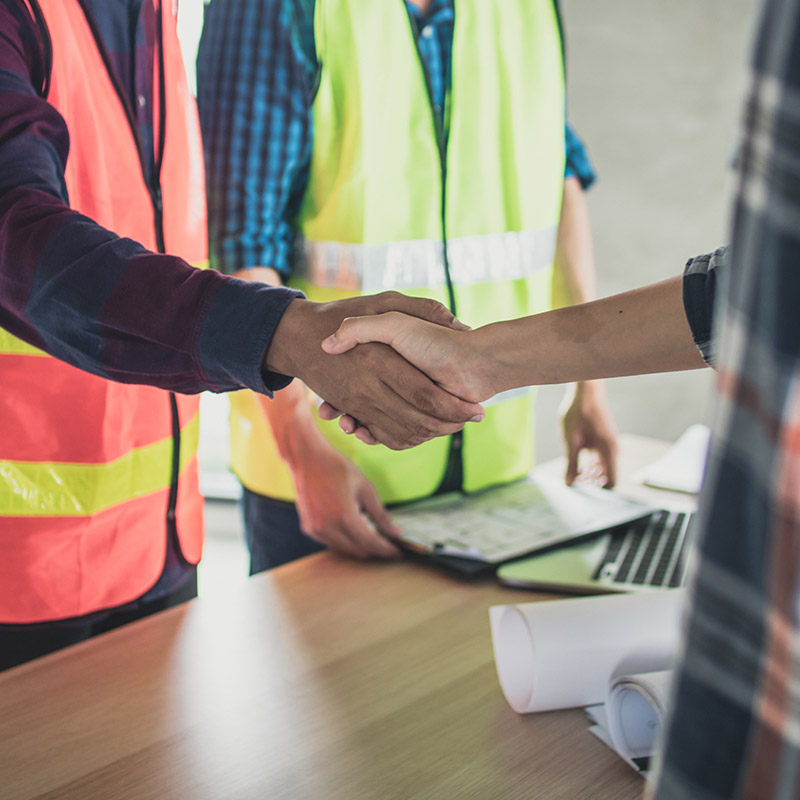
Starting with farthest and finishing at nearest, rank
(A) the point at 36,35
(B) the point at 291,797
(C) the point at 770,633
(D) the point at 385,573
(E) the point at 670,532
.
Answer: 1. (E) the point at 670,532
2. (D) the point at 385,573
3. (A) the point at 36,35
4. (B) the point at 291,797
5. (C) the point at 770,633

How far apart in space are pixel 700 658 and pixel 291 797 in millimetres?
476

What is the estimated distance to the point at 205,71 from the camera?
4.75 ft

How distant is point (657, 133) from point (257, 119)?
158cm

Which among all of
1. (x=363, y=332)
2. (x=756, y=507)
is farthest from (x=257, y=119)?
(x=756, y=507)

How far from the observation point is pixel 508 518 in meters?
1.35

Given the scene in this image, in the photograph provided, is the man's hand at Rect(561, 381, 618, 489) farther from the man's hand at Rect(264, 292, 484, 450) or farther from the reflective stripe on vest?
the man's hand at Rect(264, 292, 484, 450)

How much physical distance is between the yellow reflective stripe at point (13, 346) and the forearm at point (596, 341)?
53cm

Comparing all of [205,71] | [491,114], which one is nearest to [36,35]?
[205,71]

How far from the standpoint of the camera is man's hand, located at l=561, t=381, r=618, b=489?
1.60m

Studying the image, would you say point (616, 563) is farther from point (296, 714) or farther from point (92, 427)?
point (92, 427)

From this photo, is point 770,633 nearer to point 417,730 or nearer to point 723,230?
point 417,730

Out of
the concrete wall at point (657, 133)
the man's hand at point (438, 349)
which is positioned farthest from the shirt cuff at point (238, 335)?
the concrete wall at point (657, 133)

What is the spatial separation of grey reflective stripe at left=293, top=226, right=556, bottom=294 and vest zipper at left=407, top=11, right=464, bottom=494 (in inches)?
0.7

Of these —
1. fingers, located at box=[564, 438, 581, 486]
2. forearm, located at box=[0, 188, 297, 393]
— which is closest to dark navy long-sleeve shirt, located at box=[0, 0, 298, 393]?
forearm, located at box=[0, 188, 297, 393]
